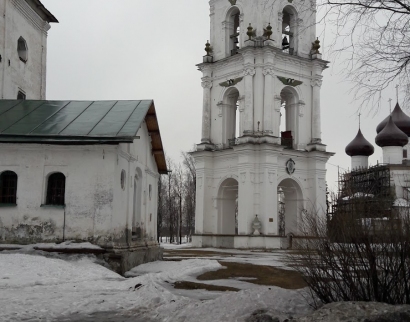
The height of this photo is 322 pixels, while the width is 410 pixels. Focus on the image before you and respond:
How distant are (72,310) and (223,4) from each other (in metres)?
30.2

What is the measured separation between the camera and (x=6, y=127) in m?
14.6

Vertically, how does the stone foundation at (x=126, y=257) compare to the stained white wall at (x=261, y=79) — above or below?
below

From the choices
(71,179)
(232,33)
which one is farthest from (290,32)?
(71,179)

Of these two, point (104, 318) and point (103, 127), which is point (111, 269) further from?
point (104, 318)

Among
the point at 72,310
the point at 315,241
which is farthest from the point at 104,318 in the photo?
the point at 315,241

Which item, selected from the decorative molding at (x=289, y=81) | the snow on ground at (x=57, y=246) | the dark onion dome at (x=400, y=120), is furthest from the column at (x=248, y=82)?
the dark onion dome at (x=400, y=120)

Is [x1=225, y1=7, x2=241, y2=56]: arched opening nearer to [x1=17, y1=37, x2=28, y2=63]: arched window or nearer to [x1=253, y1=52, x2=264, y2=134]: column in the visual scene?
[x1=253, y1=52, x2=264, y2=134]: column

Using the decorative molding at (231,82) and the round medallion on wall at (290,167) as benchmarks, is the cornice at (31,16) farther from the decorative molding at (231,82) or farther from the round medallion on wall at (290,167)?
the round medallion on wall at (290,167)

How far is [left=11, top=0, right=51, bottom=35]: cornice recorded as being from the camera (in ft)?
66.6

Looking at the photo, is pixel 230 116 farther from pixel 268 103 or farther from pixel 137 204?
pixel 137 204

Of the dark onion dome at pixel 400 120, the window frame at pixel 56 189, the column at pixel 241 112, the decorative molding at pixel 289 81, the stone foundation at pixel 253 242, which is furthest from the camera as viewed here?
the dark onion dome at pixel 400 120

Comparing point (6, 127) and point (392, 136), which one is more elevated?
point (392, 136)

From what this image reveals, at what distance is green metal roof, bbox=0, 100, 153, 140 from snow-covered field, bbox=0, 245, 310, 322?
3574mm

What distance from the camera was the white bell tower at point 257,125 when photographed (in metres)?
30.8
